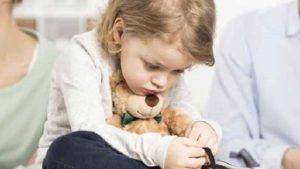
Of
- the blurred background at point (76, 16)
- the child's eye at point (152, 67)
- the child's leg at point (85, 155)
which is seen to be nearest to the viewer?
the child's leg at point (85, 155)

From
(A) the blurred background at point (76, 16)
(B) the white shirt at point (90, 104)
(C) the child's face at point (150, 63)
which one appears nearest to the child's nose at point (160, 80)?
(C) the child's face at point (150, 63)

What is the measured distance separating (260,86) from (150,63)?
0.58 meters

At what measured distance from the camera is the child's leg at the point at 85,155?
3.12 ft

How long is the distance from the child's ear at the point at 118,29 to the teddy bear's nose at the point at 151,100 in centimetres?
13

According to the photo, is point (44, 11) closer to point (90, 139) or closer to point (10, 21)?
point (10, 21)

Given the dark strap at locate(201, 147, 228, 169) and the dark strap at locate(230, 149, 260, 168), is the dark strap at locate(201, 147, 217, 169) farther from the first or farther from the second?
the dark strap at locate(230, 149, 260, 168)

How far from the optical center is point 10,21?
1560 millimetres

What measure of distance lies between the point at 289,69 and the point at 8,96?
78cm

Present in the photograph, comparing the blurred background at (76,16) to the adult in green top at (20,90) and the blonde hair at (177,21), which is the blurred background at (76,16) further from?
the blonde hair at (177,21)

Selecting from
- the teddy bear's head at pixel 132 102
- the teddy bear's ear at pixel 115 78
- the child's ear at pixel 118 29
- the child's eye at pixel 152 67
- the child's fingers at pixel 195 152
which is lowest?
the child's fingers at pixel 195 152

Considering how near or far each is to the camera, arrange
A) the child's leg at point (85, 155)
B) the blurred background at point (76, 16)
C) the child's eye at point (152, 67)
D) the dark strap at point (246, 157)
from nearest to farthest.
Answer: the child's leg at point (85, 155), the child's eye at point (152, 67), the dark strap at point (246, 157), the blurred background at point (76, 16)

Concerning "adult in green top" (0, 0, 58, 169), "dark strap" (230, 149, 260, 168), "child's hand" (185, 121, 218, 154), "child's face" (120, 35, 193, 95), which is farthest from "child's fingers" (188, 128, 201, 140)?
"adult in green top" (0, 0, 58, 169)

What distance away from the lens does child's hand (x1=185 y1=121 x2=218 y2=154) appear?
1.09 m

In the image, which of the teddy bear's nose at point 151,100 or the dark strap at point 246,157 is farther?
the dark strap at point 246,157
